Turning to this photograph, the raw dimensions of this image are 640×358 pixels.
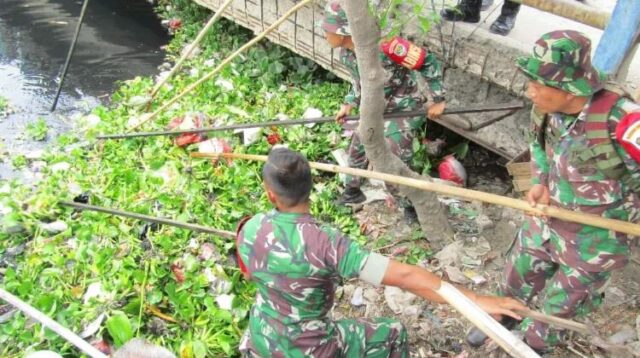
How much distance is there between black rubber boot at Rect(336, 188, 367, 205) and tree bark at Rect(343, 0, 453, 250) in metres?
0.80

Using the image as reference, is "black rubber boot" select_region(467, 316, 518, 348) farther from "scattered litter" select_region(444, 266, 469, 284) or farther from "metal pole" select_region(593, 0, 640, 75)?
"metal pole" select_region(593, 0, 640, 75)

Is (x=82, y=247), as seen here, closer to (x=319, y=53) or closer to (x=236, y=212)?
(x=236, y=212)

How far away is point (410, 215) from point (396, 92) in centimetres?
112

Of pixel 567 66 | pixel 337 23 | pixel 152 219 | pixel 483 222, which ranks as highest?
pixel 567 66

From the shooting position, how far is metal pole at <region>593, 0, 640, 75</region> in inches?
129

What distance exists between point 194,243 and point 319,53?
2.94m

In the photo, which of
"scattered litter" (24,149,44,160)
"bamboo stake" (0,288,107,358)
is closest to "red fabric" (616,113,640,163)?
"bamboo stake" (0,288,107,358)

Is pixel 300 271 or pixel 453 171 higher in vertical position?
pixel 300 271

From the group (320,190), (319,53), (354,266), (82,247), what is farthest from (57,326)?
(319,53)

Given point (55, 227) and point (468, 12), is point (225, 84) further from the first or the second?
point (468, 12)

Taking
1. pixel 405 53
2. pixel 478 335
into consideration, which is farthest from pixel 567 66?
pixel 478 335

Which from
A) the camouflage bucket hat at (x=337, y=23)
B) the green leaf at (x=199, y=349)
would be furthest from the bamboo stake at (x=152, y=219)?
the camouflage bucket hat at (x=337, y=23)

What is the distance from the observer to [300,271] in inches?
91.0

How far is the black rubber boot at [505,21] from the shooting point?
4.64 meters
